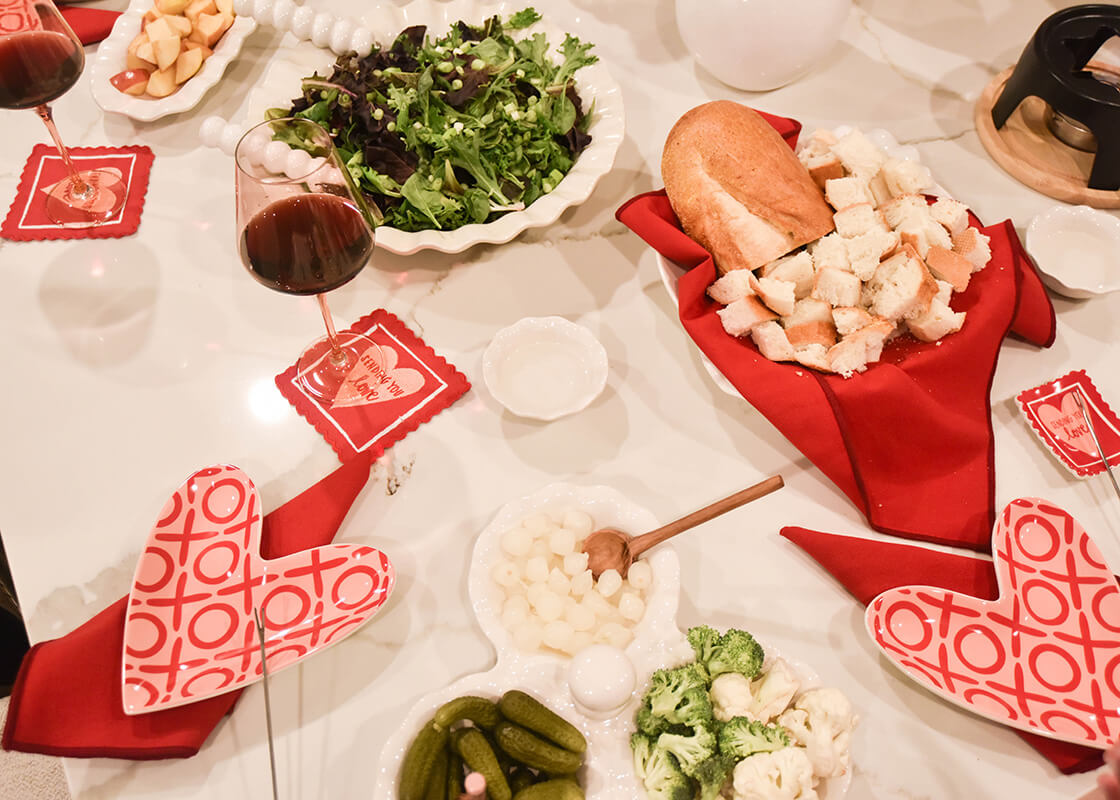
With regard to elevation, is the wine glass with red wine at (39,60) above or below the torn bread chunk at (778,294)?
above

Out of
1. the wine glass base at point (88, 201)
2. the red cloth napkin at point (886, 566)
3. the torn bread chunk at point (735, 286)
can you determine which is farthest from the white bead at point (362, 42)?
the red cloth napkin at point (886, 566)

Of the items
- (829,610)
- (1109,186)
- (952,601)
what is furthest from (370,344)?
(1109,186)

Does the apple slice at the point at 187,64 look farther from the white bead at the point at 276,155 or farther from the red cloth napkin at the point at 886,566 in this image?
the red cloth napkin at the point at 886,566

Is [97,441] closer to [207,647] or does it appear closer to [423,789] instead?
[207,647]

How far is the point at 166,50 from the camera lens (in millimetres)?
1562

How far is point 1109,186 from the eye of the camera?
1.53 m

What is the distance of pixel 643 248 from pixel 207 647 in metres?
0.98

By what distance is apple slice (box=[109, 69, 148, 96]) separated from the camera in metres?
1.59

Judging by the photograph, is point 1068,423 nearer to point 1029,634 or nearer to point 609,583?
point 1029,634

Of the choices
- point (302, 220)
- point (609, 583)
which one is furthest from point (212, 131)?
point (609, 583)

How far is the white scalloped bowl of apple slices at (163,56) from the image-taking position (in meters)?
1.57

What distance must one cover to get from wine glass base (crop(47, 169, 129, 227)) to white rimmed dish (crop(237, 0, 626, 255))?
308mm

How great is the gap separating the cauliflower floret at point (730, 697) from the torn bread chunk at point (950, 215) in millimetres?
823

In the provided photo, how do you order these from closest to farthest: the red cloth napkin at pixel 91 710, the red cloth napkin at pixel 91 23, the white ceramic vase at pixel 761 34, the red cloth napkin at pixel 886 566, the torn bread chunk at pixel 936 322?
the red cloth napkin at pixel 91 710
the red cloth napkin at pixel 886 566
the torn bread chunk at pixel 936 322
the white ceramic vase at pixel 761 34
the red cloth napkin at pixel 91 23
